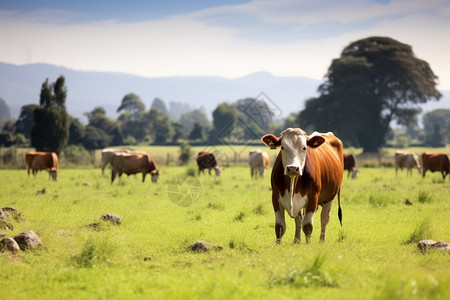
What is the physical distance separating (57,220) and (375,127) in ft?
199

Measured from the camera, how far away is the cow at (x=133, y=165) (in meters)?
26.5

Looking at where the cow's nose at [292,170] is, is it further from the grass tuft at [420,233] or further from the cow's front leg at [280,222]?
the grass tuft at [420,233]

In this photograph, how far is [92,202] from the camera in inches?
666

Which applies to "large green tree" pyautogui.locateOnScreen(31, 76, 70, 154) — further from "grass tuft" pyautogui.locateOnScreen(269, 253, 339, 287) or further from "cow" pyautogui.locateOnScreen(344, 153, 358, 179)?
"grass tuft" pyautogui.locateOnScreen(269, 253, 339, 287)

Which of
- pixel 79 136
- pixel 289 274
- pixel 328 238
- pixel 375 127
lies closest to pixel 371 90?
pixel 375 127

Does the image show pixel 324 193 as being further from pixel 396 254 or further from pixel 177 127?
pixel 177 127

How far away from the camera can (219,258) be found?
865 cm

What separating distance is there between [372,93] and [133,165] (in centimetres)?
4953

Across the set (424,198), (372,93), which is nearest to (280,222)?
(424,198)

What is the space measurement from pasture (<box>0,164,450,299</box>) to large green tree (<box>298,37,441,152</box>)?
50.8 m

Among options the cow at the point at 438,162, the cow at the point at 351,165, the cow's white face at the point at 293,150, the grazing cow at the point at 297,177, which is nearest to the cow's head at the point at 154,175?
the cow at the point at 351,165

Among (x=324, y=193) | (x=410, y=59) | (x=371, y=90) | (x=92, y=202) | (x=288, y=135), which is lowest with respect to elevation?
(x=92, y=202)

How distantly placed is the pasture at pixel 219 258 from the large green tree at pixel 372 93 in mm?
50760

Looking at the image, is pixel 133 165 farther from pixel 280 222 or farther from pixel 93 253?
pixel 93 253
